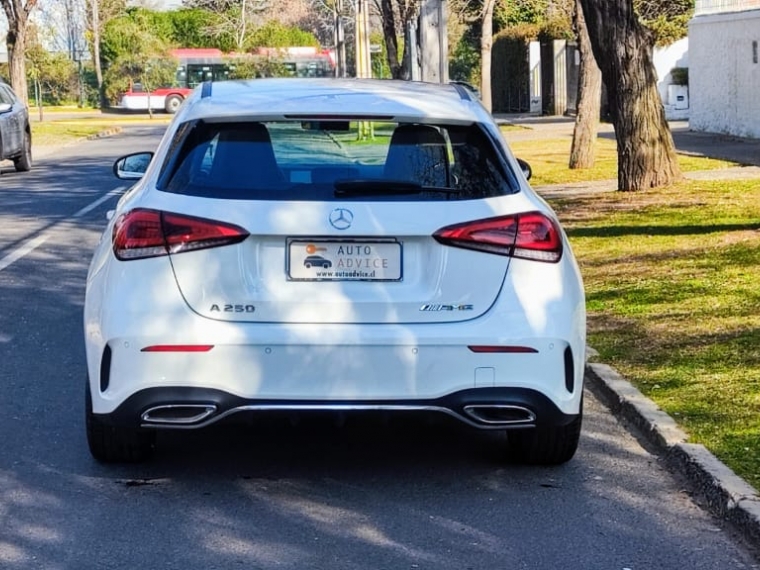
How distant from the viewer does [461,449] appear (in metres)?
6.54

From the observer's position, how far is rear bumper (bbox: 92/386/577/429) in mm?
5406

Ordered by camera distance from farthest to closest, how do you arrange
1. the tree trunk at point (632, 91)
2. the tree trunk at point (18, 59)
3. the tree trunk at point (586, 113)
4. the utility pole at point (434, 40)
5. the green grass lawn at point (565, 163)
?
the tree trunk at point (18, 59) < the tree trunk at point (586, 113) < the green grass lawn at point (565, 163) < the utility pole at point (434, 40) < the tree trunk at point (632, 91)

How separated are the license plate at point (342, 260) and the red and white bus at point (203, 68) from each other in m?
58.3

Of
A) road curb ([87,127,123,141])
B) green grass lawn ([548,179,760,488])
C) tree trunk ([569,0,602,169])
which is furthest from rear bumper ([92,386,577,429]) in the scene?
road curb ([87,127,123,141])

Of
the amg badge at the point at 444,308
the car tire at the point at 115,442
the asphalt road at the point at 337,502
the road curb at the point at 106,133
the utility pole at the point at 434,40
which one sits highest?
the utility pole at the point at 434,40

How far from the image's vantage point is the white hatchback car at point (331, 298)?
5359 millimetres

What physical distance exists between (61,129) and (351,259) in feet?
133

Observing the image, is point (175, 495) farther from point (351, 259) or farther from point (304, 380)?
point (351, 259)

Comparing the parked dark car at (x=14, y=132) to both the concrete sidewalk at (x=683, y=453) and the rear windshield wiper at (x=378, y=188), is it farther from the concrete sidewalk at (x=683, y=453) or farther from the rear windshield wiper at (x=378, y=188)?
the rear windshield wiper at (x=378, y=188)

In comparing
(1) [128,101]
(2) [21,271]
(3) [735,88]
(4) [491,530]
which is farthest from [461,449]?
(1) [128,101]

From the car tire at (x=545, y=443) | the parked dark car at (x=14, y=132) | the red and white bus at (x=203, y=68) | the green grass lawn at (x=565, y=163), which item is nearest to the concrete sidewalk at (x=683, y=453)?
the car tire at (x=545, y=443)

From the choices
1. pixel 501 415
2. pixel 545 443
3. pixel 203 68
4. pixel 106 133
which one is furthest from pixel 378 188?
pixel 203 68

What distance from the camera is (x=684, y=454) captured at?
6.05 meters

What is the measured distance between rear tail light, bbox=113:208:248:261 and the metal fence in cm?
2246
